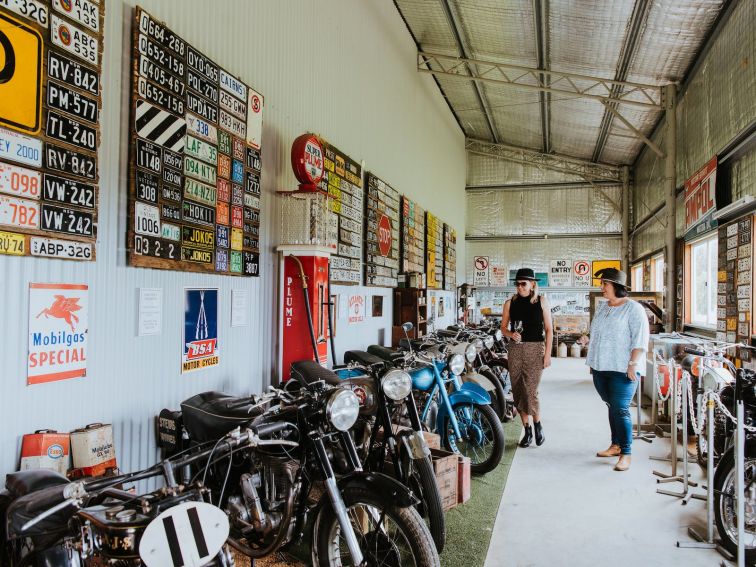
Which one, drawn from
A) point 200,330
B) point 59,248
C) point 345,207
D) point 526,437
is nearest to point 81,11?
point 59,248

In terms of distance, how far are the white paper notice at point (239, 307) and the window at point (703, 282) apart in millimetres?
5861

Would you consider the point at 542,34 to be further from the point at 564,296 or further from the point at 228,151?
the point at 564,296

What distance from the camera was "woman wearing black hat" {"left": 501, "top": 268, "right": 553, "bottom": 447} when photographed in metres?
4.73

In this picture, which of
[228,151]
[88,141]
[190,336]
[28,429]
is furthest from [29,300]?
[228,151]

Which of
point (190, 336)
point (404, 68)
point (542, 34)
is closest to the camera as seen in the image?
point (190, 336)

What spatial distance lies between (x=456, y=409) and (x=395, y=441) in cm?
134

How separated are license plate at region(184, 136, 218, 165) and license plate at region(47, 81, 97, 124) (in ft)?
2.36

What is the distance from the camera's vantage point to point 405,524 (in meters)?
2.09

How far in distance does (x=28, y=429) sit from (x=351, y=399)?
4.77 ft

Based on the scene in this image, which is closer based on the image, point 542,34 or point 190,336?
point 190,336

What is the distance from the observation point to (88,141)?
101 inches

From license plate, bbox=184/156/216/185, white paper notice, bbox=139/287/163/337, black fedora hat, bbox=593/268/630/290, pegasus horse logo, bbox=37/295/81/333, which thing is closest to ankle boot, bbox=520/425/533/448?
black fedora hat, bbox=593/268/630/290

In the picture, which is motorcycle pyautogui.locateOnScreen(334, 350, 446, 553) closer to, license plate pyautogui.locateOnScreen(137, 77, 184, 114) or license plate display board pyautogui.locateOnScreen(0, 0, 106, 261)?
license plate display board pyautogui.locateOnScreen(0, 0, 106, 261)

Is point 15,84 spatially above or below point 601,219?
below
